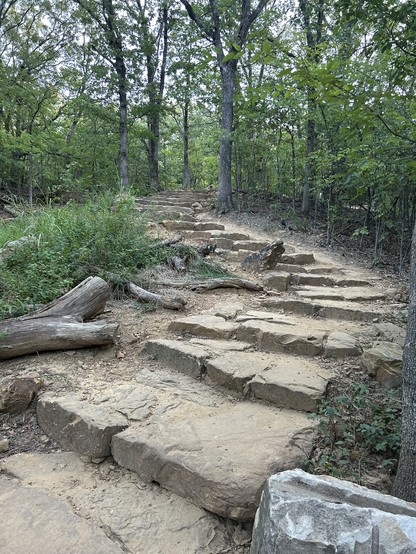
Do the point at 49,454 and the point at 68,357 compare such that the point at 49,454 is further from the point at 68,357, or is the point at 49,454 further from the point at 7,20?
the point at 7,20

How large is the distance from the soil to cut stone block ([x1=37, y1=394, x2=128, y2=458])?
0.26 ft

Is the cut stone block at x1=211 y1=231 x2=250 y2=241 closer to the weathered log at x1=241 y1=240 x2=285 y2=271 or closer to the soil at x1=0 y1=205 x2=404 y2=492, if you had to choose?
the weathered log at x1=241 y1=240 x2=285 y2=271

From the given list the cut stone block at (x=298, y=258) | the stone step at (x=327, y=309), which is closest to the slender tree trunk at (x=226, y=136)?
the cut stone block at (x=298, y=258)

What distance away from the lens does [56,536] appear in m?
1.37

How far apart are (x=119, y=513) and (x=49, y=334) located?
1449 mm

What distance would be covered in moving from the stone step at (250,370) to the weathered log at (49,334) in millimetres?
387

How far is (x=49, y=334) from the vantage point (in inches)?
101

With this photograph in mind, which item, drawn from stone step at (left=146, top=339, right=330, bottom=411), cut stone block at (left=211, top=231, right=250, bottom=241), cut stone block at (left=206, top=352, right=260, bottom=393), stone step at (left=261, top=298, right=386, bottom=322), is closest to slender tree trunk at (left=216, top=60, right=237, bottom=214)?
cut stone block at (left=211, top=231, right=250, bottom=241)

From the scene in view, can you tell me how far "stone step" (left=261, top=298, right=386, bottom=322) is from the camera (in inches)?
143

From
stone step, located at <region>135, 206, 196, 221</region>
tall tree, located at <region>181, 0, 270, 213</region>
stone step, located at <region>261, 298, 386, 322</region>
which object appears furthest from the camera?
tall tree, located at <region>181, 0, 270, 213</region>

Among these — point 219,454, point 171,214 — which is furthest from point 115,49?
point 219,454

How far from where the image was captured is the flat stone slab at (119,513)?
1.36m

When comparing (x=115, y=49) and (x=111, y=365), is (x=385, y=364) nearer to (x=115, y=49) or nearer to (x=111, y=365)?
(x=111, y=365)

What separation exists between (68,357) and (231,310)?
1672 millimetres
